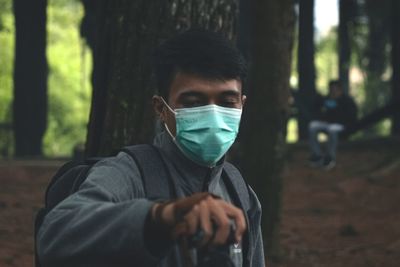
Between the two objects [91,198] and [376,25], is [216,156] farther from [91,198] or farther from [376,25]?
[376,25]

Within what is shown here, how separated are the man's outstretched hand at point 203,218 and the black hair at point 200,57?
2.01 ft

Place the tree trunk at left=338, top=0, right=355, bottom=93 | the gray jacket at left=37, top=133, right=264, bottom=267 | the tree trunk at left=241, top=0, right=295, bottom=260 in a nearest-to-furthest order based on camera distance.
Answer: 1. the gray jacket at left=37, top=133, right=264, bottom=267
2. the tree trunk at left=241, top=0, right=295, bottom=260
3. the tree trunk at left=338, top=0, right=355, bottom=93

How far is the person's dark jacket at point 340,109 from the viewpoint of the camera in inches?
609

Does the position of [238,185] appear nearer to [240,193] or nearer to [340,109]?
[240,193]

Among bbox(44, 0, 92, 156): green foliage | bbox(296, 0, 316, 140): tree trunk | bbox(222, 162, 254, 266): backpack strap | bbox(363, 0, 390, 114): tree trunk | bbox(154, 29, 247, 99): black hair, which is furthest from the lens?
bbox(44, 0, 92, 156): green foliage

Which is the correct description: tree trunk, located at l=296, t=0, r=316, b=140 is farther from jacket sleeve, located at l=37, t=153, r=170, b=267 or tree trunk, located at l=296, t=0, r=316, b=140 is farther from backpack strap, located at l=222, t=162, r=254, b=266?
jacket sleeve, located at l=37, t=153, r=170, b=267

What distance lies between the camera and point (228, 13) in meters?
5.17

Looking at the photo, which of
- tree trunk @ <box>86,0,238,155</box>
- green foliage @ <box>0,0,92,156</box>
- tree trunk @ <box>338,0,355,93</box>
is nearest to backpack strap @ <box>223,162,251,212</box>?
tree trunk @ <box>86,0,238,155</box>

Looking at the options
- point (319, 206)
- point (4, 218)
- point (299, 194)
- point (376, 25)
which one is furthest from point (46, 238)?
point (376, 25)

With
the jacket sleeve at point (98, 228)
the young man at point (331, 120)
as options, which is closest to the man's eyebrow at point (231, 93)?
the jacket sleeve at point (98, 228)

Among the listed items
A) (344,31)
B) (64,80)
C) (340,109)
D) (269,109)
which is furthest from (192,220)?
(64,80)

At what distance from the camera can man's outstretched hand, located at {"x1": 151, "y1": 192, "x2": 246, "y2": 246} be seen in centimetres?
185

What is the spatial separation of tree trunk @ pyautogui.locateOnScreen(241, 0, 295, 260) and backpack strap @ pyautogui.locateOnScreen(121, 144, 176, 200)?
619 centimetres

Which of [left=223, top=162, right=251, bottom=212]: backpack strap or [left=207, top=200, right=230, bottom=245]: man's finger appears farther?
[left=223, top=162, right=251, bottom=212]: backpack strap
